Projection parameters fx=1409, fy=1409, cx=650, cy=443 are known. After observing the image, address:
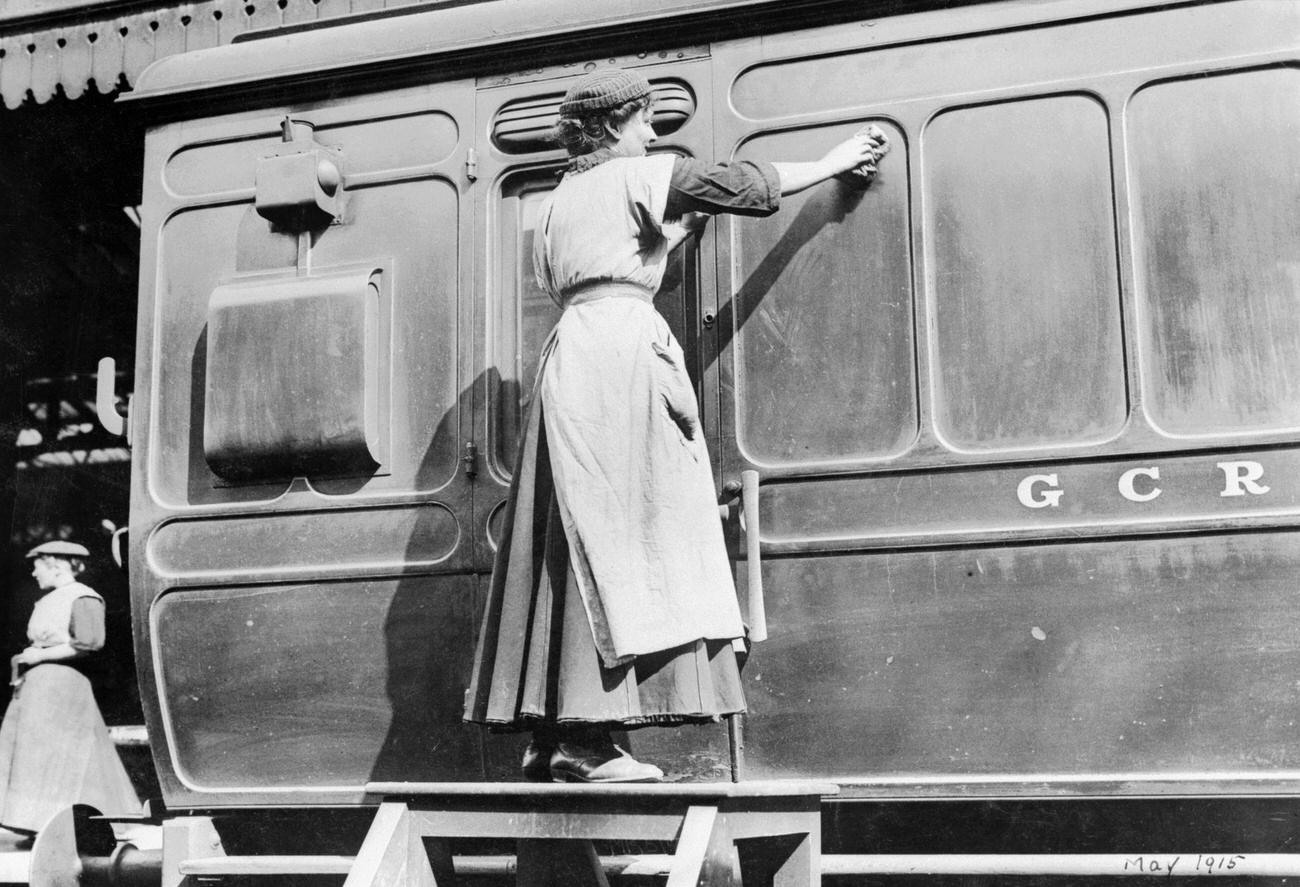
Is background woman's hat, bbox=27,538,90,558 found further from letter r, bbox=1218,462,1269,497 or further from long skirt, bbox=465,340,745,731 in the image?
Answer: letter r, bbox=1218,462,1269,497

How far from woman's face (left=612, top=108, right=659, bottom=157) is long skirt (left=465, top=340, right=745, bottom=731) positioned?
24.1 inches

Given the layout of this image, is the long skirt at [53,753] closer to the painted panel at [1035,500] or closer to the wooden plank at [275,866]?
the wooden plank at [275,866]

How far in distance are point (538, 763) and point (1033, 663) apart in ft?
3.83

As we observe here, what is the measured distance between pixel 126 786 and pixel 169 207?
3847 millimetres

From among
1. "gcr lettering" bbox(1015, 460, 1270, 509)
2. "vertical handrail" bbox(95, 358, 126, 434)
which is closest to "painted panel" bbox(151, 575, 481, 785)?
"vertical handrail" bbox(95, 358, 126, 434)

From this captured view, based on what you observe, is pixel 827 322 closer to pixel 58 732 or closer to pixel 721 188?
pixel 721 188

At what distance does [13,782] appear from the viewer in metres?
6.48

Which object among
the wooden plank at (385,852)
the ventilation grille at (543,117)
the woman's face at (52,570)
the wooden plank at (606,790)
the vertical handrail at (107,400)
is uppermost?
the ventilation grille at (543,117)

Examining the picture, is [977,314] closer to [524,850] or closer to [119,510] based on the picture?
[524,850]

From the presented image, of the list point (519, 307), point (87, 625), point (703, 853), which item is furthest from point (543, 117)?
point (87, 625)

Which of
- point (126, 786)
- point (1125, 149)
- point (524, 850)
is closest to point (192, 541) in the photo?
point (524, 850)

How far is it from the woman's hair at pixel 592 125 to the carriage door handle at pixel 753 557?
88 centimetres

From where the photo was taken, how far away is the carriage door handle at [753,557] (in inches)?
134

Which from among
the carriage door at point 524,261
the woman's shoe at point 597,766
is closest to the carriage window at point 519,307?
the carriage door at point 524,261
